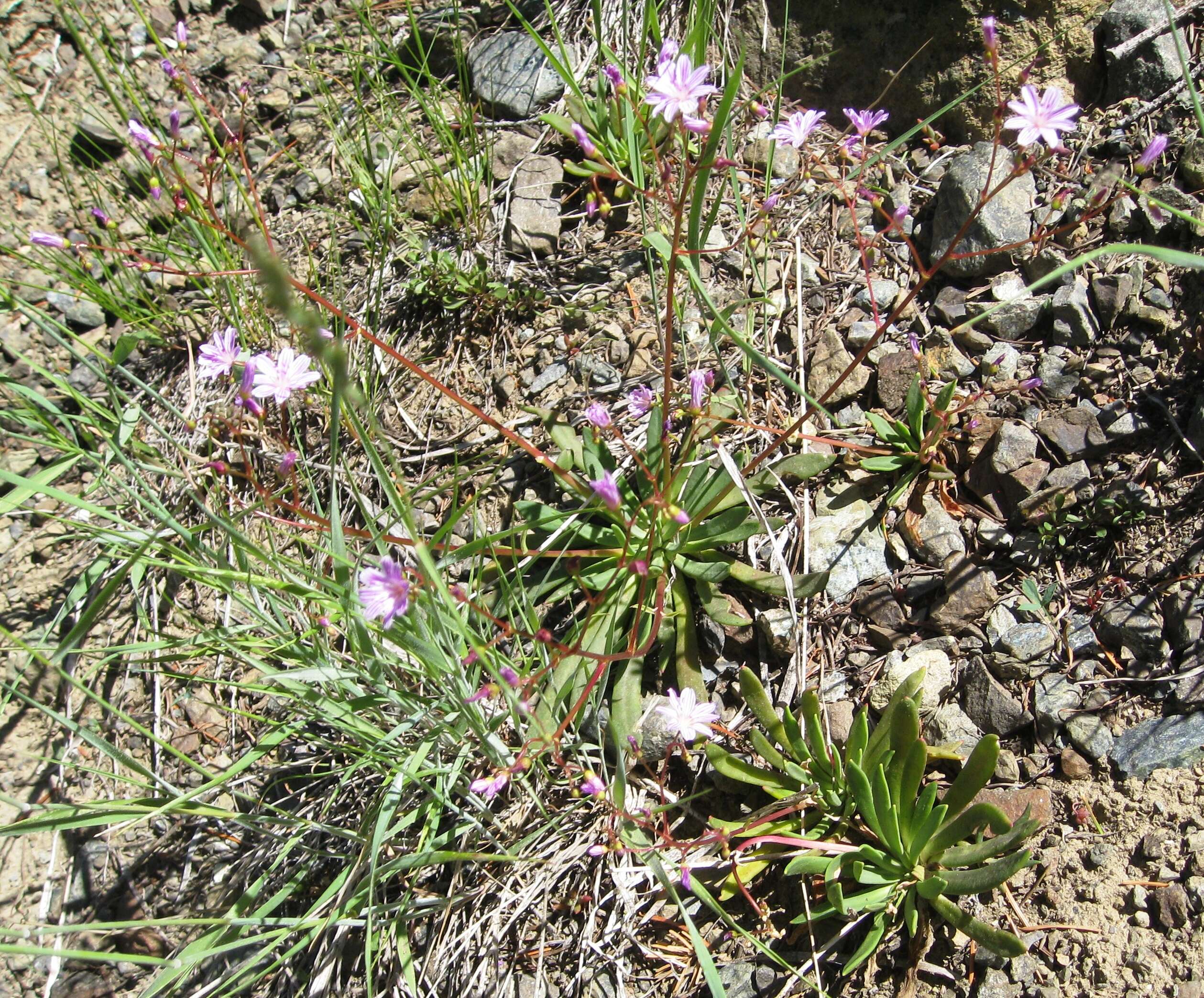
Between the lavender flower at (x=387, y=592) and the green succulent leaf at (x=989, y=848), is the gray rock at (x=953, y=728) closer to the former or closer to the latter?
the green succulent leaf at (x=989, y=848)

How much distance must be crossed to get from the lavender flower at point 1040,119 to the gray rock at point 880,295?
1051 millimetres

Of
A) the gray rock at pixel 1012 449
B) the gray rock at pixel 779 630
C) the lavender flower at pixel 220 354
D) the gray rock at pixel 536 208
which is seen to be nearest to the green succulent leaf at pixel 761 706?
the gray rock at pixel 779 630

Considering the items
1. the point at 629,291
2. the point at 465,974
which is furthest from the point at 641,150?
the point at 465,974

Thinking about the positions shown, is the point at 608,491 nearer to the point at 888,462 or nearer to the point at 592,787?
the point at 592,787

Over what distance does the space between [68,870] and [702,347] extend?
302 cm

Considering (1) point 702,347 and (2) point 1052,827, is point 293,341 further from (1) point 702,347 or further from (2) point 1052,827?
(2) point 1052,827

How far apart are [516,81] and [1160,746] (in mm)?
3660

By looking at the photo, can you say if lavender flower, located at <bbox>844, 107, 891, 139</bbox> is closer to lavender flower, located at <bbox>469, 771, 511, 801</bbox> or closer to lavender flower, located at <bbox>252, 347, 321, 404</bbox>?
lavender flower, located at <bbox>252, 347, 321, 404</bbox>

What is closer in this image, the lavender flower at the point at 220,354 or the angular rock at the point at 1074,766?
the angular rock at the point at 1074,766

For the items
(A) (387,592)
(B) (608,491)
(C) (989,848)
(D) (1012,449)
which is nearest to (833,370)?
(D) (1012,449)

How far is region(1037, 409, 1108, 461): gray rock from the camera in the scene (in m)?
2.62

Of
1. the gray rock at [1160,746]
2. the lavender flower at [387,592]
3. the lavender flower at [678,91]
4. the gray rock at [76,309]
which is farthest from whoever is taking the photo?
the gray rock at [76,309]

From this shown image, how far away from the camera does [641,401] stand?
2861mm

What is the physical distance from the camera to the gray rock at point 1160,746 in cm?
213
